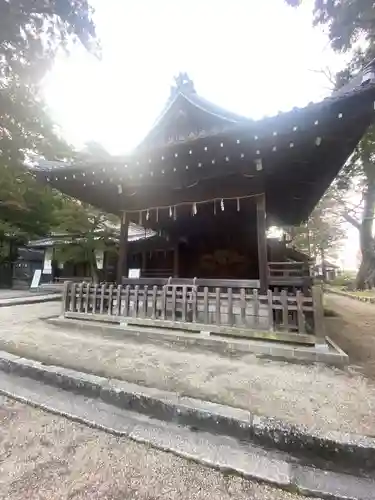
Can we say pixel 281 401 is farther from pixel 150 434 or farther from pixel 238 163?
pixel 238 163

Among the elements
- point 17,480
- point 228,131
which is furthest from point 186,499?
point 228,131

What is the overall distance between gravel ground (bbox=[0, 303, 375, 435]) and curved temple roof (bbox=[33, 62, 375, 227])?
128 inches

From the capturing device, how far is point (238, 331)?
410cm

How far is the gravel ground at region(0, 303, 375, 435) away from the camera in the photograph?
6.93ft

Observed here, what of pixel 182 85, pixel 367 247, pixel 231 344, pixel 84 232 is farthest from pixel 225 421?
pixel 367 247

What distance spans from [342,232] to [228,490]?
→ 106 ft

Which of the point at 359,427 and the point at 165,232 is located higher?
the point at 165,232

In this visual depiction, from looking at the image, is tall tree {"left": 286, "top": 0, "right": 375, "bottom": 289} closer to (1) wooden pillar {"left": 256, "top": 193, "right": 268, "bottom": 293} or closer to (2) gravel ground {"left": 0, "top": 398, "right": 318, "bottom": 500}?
(1) wooden pillar {"left": 256, "top": 193, "right": 268, "bottom": 293}

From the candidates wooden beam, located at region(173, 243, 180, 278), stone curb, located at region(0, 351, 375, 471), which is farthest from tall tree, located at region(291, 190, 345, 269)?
stone curb, located at region(0, 351, 375, 471)

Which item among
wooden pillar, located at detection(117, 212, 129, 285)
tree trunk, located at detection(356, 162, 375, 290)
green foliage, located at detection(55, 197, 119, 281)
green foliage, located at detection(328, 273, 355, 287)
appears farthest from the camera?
green foliage, located at detection(328, 273, 355, 287)

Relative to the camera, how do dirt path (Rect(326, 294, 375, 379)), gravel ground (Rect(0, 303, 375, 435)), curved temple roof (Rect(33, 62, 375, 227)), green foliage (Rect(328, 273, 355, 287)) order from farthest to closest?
green foliage (Rect(328, 273, 355, 287)), curved temple roof (Rect(33, 62, 375, 227)), dirt path (Rect(326, 294, 375, 379)), gravel ground (Rect(0, 303, 375, 435))

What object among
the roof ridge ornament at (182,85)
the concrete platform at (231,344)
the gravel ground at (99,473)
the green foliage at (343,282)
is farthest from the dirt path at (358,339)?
the green foliage at (343,282)

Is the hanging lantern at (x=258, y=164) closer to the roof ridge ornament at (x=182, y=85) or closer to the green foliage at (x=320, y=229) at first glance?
the roof ridge ornament at (x=182, y=85)

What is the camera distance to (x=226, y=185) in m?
5.55
